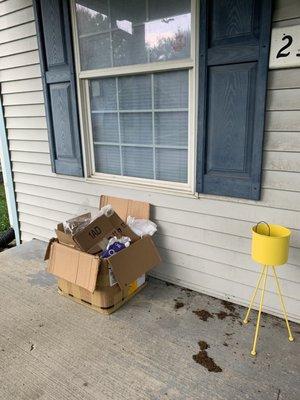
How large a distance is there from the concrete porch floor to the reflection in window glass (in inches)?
42.0

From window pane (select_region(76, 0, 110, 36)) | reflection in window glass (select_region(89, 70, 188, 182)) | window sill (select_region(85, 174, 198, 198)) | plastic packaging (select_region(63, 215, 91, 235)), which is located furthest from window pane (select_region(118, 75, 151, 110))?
plastic packaging (select_region(63, 215, 91, 235))

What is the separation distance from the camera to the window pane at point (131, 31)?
7.06 feet

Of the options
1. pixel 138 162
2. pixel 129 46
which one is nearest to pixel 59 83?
pixel 129 46

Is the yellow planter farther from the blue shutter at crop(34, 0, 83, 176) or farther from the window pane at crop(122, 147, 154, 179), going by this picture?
the blue shutter at crop(34, 0, 83, 176)

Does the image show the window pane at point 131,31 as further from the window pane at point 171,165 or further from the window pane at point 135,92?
the window pane at point 171,165

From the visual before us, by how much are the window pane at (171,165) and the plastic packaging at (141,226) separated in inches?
15.3

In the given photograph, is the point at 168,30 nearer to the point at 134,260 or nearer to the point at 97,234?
the point at 97,234

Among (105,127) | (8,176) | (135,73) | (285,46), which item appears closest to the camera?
(285,46)

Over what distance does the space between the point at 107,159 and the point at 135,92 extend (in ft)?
2.20

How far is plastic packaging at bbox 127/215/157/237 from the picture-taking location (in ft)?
8.31

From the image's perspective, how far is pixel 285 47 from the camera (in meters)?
1.76

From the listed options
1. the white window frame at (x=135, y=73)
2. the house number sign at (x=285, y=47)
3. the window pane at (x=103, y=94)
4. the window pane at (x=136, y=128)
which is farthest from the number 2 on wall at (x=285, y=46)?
the window pane at (x=103, y=94)

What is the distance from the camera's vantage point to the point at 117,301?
2.34 metres

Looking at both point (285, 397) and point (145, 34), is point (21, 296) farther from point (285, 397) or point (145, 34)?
point (145, 34)
